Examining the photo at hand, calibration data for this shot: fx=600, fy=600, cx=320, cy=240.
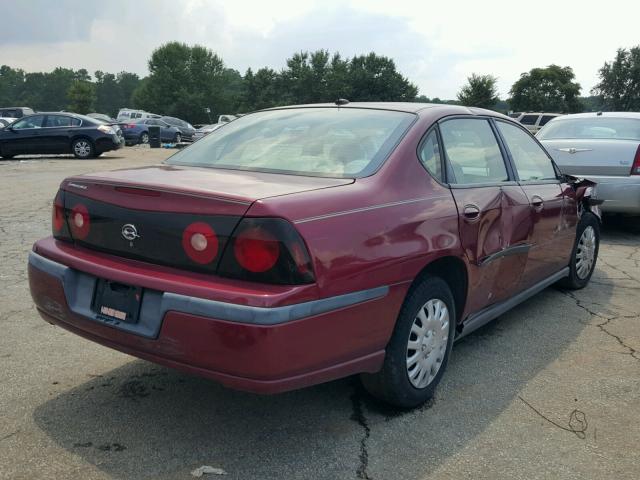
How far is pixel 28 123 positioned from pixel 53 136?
852mm

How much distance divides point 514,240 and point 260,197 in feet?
6.45

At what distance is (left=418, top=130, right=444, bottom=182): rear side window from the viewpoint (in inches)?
121

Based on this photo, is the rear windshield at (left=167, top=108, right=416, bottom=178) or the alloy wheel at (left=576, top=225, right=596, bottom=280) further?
the alloy wheel at (left=576, top=225, right=596, bottom=280)

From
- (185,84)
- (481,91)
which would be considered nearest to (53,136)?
(481,91)

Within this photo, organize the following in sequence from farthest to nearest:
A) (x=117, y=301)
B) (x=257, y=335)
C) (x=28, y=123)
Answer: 1. (x=28, y=123)
2. (x=117, y=301)
3. (x=257, y=335)

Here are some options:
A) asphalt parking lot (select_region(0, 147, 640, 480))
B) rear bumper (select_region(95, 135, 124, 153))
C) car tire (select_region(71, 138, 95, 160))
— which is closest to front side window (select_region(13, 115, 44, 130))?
car tire (select_region(71, 138, 95, 160))

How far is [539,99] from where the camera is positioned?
72375 millimetres

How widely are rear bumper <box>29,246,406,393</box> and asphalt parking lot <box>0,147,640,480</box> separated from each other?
407mm

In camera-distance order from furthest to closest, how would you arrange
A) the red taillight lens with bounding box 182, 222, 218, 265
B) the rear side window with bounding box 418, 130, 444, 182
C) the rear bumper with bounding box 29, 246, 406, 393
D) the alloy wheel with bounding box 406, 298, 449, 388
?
1. the rear side window with bounding box 418, 130, 444, 182
2. the alloy wheel with bounding box 406, 298, 449, 388
3. the red taillight lens with bounding box 182, 222, 218, 265
4. the rear bumper with bounding box 29, 246, 406, 393

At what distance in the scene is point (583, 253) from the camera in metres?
5.13

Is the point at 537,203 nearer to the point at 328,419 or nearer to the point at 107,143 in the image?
the point at 328,419

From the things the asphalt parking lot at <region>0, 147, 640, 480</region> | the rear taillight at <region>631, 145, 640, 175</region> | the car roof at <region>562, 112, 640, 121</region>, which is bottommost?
the asphalt parking lot at <region>0, 147, 640, 480</region>

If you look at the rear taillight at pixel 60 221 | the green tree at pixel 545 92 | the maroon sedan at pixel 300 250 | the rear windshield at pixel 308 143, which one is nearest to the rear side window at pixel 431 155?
the maroon sedan at pixel 300 250

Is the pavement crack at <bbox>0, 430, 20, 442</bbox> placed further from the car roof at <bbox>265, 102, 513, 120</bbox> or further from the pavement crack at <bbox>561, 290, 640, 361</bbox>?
the pavement crack at <bbox>561, 290, 640, 361</bbox>
